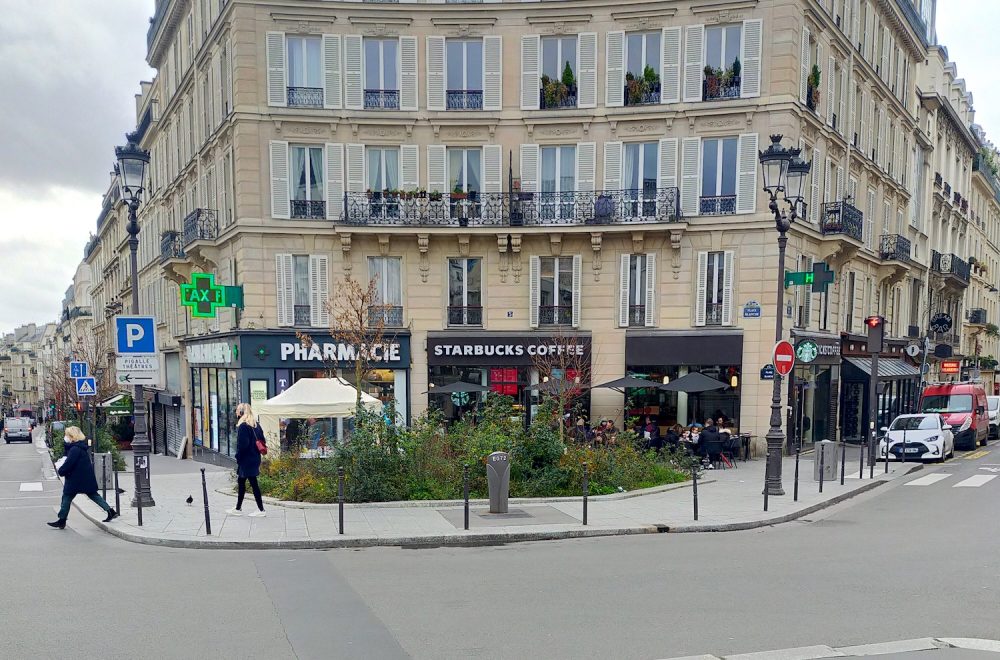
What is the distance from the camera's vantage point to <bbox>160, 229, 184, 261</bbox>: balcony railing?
87.9 ft

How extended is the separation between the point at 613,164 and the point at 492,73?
480cm

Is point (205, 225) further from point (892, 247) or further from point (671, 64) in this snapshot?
point (892, 247)

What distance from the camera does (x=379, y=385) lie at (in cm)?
2266

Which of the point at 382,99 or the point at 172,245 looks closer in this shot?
the point at 382,99

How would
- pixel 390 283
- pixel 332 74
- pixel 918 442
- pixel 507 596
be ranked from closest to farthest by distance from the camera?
pixel 507 596 < pixel 918 442 < pixel 332 74 < pixel 390 283

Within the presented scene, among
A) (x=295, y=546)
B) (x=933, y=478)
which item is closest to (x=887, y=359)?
(x=933, y=478)

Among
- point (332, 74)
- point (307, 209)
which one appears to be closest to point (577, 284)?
point (307, 209)

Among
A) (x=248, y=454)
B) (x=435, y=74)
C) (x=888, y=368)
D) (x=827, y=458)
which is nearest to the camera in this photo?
(x=248, y=454)

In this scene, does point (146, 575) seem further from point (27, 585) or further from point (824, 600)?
point (824, 600)

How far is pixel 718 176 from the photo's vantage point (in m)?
21.3

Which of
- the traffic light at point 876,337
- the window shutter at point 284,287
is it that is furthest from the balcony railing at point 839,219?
the window shutter at point 284,287

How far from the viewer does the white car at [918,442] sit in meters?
20.4

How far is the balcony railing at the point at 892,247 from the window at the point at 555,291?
1531cm

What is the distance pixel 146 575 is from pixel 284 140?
1628cm
